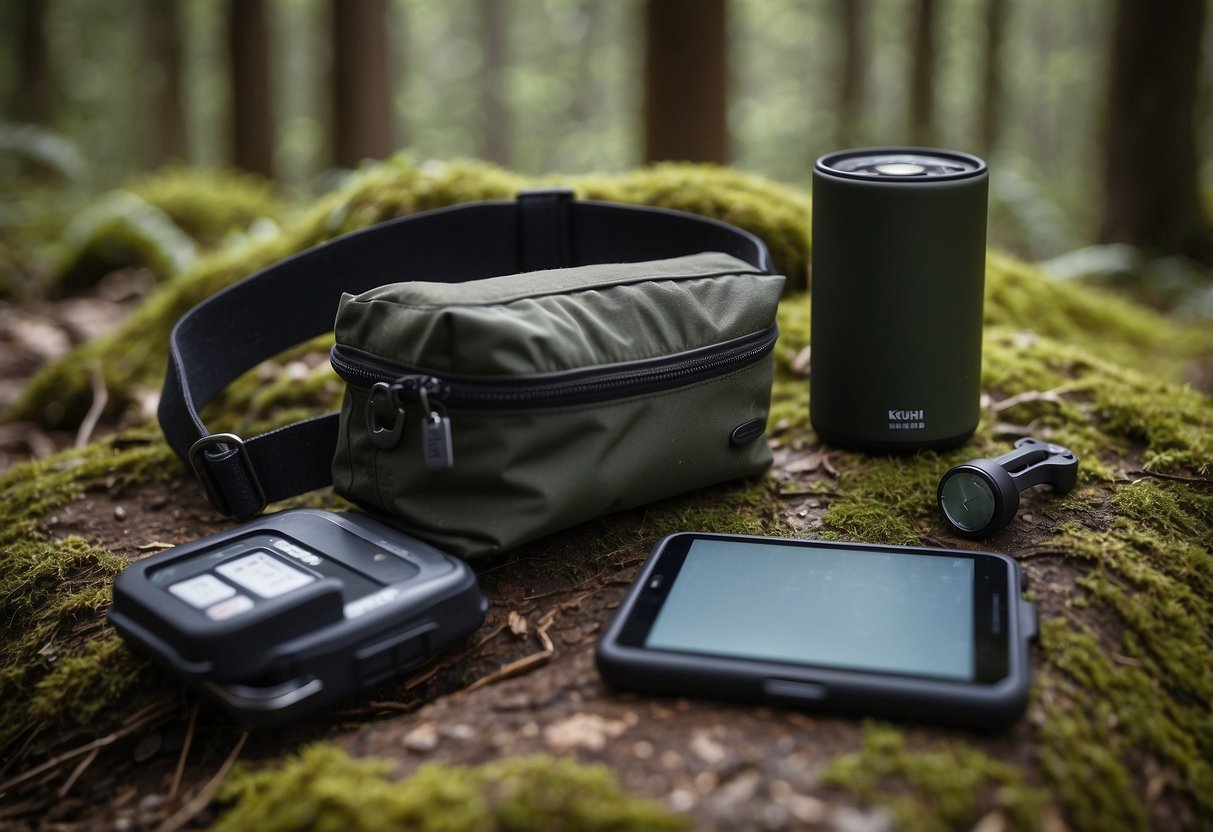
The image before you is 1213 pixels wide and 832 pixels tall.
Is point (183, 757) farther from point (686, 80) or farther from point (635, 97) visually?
point (635, 97)

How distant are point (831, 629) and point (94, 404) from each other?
9.79 ft

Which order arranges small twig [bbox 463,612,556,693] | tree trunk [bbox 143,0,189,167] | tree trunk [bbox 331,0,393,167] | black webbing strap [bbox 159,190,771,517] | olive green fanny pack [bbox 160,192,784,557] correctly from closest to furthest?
small twig [bbox 463,612,556,693] < olive green fanny pack [bbox 160,192,784,557] < black webbing strap [bbox 159,190,771,517] < tree trunk [bbox 331,0,393,167] < tree trunk [bbox 143,0,189,167]

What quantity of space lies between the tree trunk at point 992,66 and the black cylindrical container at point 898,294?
1342 cm

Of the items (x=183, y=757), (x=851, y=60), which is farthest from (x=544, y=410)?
(x=851, y=60)

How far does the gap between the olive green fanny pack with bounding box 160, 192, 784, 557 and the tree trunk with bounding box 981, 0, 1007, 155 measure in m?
13.8

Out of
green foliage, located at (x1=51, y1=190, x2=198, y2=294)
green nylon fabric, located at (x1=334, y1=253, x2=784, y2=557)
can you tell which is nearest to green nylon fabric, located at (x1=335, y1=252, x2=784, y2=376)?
green nylon fabric, located at (x1=334, y1=253, x2=784, y2=557)

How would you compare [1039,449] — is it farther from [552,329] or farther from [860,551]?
[552,329]

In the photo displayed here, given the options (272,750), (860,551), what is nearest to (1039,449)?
(860,551)

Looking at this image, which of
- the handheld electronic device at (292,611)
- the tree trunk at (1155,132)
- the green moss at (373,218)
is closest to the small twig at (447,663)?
the handheld electronic device at (292,611)

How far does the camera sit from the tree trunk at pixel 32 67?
1234 cm

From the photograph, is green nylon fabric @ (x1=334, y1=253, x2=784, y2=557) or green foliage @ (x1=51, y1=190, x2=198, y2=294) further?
green foliage @ (x1=51, y1=190, x2=198, y2=294)

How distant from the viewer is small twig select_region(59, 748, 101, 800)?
1774 mm

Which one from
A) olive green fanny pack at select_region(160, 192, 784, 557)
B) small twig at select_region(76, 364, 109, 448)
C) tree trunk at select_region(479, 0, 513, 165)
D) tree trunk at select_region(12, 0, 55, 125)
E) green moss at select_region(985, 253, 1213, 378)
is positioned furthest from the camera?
tree trunk at select_region(479, 0, 513, 165)

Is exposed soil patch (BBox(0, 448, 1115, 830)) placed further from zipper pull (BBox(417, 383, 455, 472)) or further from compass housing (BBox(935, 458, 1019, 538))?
zipper pull (BBox(417, 383, 455, 472))
